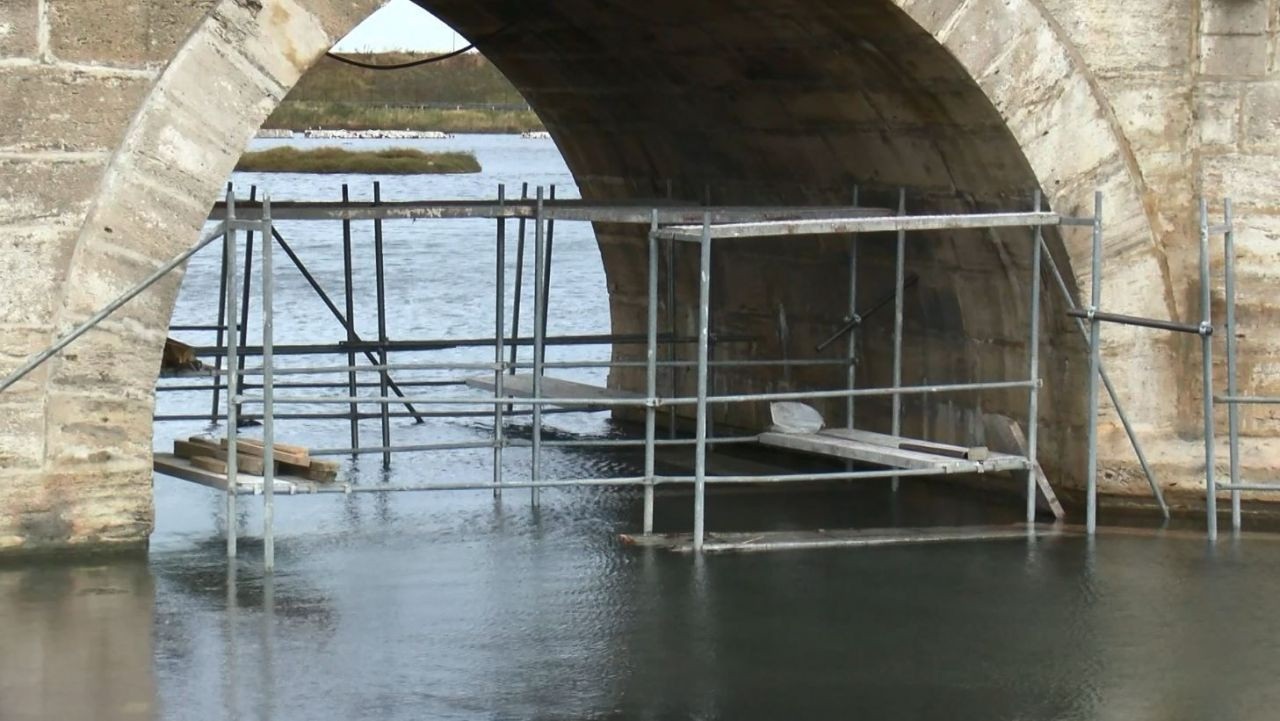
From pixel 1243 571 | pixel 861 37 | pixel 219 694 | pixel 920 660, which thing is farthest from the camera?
pixel 861 37

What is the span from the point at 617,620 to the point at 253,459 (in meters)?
2.70

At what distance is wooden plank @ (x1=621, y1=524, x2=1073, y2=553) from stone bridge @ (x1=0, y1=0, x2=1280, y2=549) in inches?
38.6

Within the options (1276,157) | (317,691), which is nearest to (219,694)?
(317,691)

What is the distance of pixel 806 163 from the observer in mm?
15641

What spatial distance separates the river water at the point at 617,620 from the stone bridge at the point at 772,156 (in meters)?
0.89

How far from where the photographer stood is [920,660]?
10.0 m

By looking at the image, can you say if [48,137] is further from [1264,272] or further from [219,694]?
[1264,272]

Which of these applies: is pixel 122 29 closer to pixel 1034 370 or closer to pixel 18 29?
pixel 18 29

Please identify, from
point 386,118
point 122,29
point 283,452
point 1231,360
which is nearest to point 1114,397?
point 1231,360

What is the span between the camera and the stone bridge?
1106 cm

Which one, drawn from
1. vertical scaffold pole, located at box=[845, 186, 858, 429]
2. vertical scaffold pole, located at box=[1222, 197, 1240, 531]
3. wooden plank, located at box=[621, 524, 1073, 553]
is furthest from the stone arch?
wooden plank, located at box=[621, 524, 1073, 553]

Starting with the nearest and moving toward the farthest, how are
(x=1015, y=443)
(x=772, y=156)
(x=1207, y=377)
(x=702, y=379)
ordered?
(x=702, y=379) < (x=1207, y=377) < (x=1015, y=443) < (x=772, y=156)

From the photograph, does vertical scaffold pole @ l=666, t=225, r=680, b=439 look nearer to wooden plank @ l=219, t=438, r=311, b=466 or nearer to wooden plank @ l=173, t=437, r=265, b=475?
wooden plank @ l=219, t=438, r=311, b=466

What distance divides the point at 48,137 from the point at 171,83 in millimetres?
682
